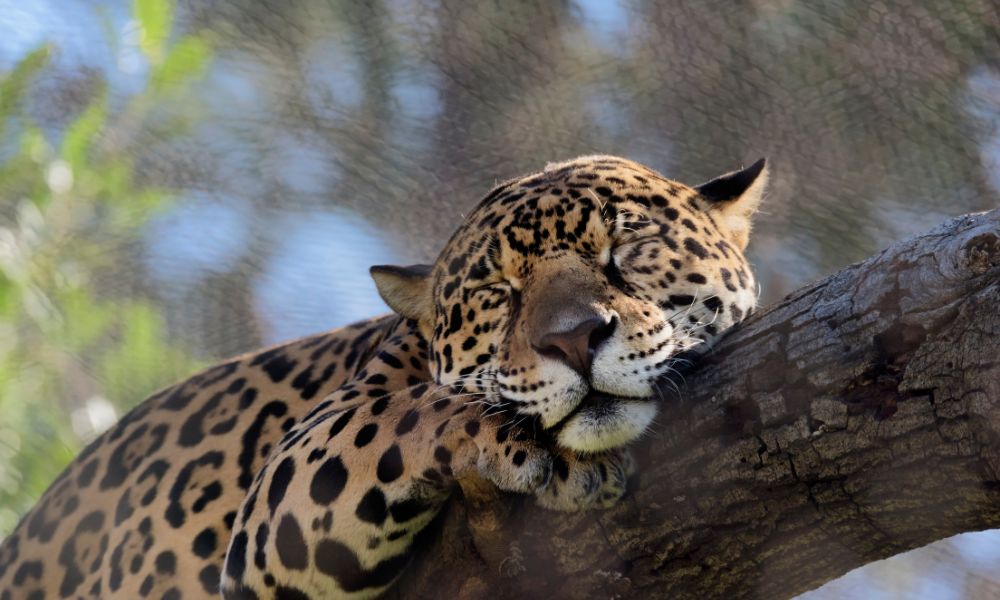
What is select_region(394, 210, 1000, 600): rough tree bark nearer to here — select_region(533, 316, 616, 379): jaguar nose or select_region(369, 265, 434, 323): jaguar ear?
select_region(533, 316, 616, 379): jaguar nose

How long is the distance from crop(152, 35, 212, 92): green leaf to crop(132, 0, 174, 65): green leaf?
0.07 m

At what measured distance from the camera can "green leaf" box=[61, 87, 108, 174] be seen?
7305mm

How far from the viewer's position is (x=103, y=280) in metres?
7.61

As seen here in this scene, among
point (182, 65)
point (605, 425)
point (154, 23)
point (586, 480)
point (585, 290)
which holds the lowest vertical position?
point (586, 480)

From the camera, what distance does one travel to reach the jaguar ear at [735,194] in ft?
15.5

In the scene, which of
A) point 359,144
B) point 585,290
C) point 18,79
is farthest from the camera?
point 359,144

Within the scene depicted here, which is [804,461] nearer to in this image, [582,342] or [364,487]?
[582,342]

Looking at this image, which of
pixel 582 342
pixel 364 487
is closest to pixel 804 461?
pixel 582 342

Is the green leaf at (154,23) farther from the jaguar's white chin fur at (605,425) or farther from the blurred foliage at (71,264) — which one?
the jaguar's white chin fur at (605,425)

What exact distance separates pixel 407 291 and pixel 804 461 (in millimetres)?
2073

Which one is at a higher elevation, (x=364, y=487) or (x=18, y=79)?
(x=18, y=79)

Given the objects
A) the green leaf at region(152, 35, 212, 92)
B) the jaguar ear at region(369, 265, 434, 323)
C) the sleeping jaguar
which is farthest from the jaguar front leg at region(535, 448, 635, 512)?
the green leaf at region(152, 35, 212, 92)

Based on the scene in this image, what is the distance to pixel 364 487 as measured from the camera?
12.1 feet

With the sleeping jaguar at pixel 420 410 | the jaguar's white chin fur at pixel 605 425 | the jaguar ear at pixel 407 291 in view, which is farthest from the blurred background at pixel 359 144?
the jaguar's white chin fur at pixel 605 425
